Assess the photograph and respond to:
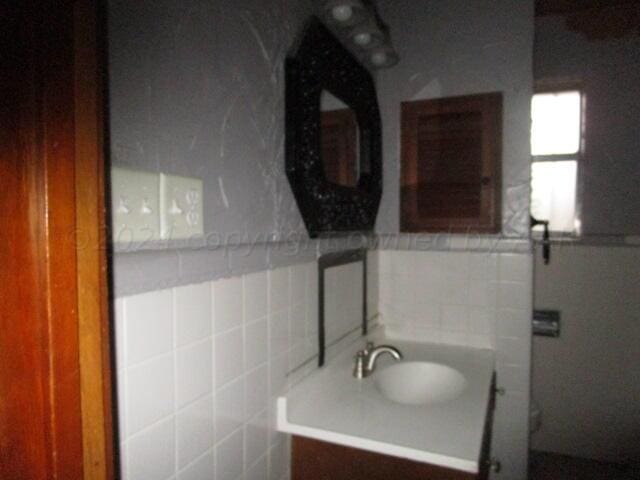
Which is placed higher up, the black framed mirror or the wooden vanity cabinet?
the black framed mirror

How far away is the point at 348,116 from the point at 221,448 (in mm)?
1078

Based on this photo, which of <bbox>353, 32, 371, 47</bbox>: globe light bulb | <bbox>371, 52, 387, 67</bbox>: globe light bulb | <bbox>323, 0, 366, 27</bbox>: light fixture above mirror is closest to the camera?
<bbox>323, 0, 366, 27</bbox>: light fixture above mirror

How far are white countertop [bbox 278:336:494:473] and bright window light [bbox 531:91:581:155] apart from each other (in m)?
1.51

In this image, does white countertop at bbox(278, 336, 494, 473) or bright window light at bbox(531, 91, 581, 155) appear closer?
white countertop at bbox(278, 336, 494, 473)

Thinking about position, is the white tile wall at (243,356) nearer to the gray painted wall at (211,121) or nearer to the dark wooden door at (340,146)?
the gray painted wall at (211,121)

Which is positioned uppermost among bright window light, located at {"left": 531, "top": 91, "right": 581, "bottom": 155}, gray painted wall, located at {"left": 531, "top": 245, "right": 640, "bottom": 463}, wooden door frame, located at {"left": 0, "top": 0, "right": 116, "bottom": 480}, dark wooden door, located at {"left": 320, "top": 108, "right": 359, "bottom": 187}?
bright window light, located at {"left": 531, "top": 91, "right": 581, "bottom": 155}

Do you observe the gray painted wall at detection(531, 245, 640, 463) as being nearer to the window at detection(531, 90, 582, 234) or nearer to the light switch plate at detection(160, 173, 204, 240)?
the window at detection(531, 90, 582, 234)

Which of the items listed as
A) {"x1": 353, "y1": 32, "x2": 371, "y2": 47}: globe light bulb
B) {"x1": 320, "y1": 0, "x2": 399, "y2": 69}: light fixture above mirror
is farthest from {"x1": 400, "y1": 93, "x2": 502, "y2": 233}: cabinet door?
{"x1": 353, "y1": 32, "x2": 371, "y2": 47}: globe light bulb

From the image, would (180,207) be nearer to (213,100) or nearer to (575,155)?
(213,100)

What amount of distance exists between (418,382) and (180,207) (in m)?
1.11

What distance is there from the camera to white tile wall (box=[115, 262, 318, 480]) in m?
0.64

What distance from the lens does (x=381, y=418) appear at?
1.07 meters

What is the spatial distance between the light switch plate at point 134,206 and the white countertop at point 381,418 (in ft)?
1.94

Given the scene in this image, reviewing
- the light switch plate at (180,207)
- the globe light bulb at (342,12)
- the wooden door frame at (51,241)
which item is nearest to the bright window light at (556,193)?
the globe light bulb at (342,12)
